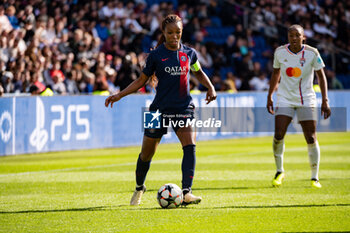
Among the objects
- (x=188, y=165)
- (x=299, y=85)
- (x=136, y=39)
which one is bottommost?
(x=188, y=165)

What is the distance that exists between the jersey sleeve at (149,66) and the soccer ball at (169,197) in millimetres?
1298

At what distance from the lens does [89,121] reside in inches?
693

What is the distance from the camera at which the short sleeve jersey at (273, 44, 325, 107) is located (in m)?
9.82

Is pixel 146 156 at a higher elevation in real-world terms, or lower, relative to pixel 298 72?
lower

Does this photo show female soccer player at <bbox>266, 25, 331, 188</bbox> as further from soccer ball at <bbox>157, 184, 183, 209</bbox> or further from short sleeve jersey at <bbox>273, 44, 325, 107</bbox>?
soccer ball at <bbox>157, 184, 183, 209</bbox>

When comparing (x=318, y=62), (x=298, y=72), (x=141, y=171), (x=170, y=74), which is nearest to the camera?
(x=170, y=74)

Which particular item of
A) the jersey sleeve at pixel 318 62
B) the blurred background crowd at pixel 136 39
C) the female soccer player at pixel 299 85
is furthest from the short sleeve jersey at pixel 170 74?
the blurred background crowd at pixel 136 39

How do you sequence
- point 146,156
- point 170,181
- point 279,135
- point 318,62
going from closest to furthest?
point 146,156
point 318,62
point 279,135
point 170,181

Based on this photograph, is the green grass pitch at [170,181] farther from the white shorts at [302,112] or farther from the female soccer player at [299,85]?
the white shorts at [302,112]

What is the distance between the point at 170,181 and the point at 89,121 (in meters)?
7.14

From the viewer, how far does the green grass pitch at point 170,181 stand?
22.6 feet

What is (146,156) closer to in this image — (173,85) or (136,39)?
(173,85)

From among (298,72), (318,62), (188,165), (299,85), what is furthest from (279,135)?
(188,165)

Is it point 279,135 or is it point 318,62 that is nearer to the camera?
point 318,62
